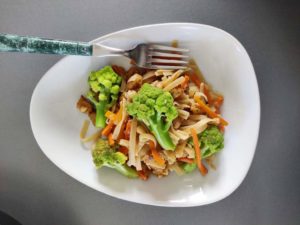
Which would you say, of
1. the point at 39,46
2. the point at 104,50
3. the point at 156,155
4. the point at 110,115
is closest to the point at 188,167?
the point at 156,155

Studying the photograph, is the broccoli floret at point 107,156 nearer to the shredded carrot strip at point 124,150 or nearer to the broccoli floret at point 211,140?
the shredded carrot strip at point 124,150

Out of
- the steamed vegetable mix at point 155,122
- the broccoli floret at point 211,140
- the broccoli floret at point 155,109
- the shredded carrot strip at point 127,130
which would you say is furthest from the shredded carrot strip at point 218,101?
the shredded carrot strip at point 127,130

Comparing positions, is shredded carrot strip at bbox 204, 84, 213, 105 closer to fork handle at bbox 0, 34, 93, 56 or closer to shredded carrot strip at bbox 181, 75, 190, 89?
shredded carrot strip at bbox 181, 75, 190, 89

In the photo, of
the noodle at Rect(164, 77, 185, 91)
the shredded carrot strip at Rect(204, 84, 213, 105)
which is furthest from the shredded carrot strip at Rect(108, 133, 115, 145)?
the shredded carrot strip at Rect(204, 84, 213, 105)

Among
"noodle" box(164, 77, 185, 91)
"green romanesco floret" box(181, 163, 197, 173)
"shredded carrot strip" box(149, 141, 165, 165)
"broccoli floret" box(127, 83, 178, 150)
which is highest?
"noodle" box(164, 77, 185, 91)

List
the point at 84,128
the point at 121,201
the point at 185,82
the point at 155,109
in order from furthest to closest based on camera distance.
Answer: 1. the point at 121,201
2. the point at 84,128
3. the point at 185,82
4. the point at 155,109

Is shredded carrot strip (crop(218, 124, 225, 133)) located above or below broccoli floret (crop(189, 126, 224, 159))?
above

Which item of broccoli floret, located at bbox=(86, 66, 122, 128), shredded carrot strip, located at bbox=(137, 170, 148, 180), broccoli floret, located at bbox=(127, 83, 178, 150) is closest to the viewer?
broccoli floret, located at bbox=(127, 83, 178, 150)

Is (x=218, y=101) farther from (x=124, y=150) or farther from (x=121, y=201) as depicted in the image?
(x=121, y=201)
